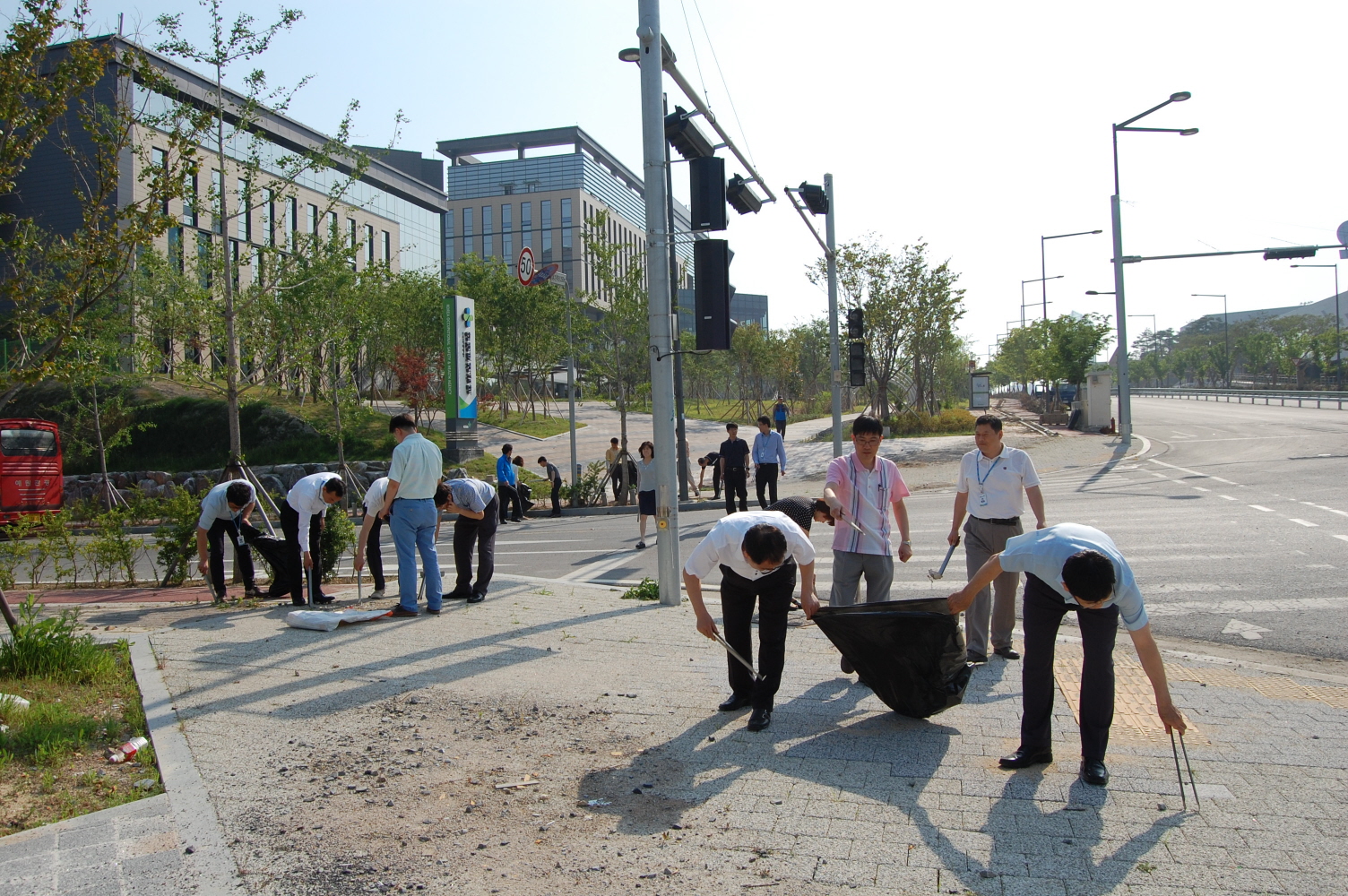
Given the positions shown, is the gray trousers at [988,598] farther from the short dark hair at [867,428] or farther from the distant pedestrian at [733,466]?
the distant pedestrian at [733,466]

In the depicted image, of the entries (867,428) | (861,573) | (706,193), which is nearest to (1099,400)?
(706,193)

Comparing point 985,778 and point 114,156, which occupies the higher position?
point 114,156

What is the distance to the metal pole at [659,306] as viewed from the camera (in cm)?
867

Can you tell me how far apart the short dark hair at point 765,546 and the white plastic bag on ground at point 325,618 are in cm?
446

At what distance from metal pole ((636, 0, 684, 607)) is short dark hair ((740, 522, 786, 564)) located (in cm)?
406

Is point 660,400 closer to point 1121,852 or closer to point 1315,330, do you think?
point 1121,852

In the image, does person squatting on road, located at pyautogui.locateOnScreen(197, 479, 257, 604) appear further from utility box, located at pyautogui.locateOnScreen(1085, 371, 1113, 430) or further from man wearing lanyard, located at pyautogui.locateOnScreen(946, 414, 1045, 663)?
utility box, located at pyautogui.locateOnScreen(1085, 371, 1113, 430)

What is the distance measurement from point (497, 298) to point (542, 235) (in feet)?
138

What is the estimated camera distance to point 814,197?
1670cm

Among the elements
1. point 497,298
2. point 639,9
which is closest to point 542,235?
point 497,298

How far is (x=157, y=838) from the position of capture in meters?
3.69

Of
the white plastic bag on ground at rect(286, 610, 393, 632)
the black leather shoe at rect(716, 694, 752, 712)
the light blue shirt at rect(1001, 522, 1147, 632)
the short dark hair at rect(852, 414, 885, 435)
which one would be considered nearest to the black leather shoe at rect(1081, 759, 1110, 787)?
the light blue shirt at rect(1001, 522, 1147, 632)

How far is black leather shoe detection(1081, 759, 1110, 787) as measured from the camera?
410 centimetres

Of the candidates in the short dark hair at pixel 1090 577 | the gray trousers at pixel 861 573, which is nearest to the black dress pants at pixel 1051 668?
the short dark hair at pixel 1090 577
